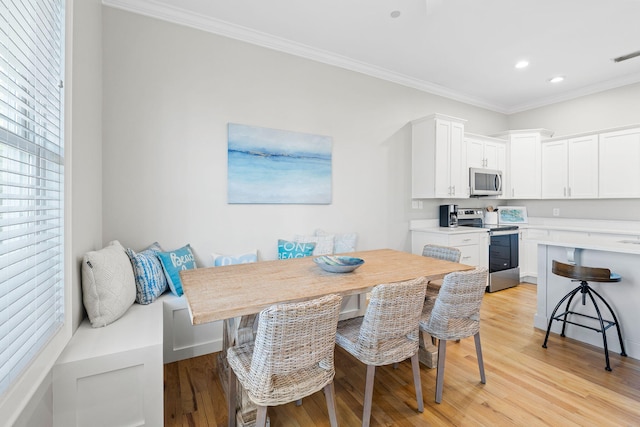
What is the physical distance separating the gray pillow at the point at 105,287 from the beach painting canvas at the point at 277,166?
115 centimetres

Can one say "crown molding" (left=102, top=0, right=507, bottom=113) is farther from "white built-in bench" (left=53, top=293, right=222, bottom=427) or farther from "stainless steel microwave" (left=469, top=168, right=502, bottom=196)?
"white built-in bench" (left=53, top=293, right=222, bottom=427)

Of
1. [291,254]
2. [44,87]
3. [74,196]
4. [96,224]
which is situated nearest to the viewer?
[44,87]

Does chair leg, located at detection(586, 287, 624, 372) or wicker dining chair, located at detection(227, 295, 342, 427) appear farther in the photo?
chair leg, located at detection(586, 287, 624, 372)

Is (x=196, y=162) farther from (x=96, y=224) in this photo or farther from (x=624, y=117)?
(x=624, y=117)

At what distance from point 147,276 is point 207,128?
1390 mm

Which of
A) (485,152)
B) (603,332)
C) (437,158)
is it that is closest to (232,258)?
(437,158)

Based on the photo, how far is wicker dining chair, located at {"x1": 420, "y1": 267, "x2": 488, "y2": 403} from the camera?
1.76 m

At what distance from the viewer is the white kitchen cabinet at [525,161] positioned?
4.62m

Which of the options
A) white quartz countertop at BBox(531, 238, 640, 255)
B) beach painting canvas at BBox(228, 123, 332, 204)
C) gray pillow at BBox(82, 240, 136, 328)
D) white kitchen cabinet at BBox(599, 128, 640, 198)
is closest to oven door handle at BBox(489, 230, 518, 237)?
white kitchen cabinet at BBox(599, 128, 640, 198)

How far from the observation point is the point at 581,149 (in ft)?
13.9

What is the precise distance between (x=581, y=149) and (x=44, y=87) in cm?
574

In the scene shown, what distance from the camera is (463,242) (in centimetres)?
382

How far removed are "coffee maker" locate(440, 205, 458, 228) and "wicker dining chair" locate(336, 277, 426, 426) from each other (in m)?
2.92

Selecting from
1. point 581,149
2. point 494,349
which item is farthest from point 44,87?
point 581,149
